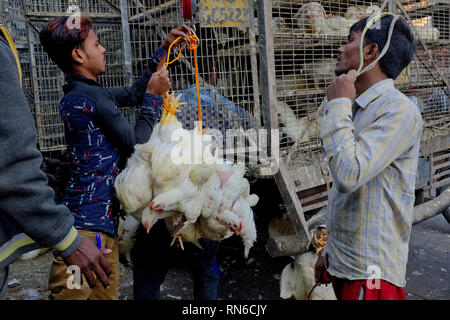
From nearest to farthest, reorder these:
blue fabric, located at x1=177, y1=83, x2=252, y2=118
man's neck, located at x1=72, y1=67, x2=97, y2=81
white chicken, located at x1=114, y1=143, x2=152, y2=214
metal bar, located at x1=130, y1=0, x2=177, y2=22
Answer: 1. white chicken, located at x1=114, y1=143, x2=152, y2=214
2. man's neck, located at x1=72, y1=67, x2=97, y2=81
3. blue fabric, located at x1=177, y1=83, x2=252, y2=118
4. metal bar, located at x1=130, y1=0, x2=177, y2=22

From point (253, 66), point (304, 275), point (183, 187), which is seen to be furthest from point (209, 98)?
point (304, 275)

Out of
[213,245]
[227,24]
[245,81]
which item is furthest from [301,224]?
[227,24]

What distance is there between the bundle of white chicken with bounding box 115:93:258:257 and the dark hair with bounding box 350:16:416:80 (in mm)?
831

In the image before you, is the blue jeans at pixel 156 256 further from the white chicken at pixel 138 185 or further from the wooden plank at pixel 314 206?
the wooden plank at pixel 314 206

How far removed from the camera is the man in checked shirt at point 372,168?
1430 mm

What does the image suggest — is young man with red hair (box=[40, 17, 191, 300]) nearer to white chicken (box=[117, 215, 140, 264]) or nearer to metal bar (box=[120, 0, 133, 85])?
white chicken (box=[117, 215, 140, 264])

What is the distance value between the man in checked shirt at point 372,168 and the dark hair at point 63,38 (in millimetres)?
1221

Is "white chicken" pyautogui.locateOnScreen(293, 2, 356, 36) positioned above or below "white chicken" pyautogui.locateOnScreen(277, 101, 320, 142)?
above

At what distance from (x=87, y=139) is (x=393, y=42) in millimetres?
1462

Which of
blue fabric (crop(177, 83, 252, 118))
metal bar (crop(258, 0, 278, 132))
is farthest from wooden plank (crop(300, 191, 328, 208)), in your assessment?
blue fabric (crop(177, 83, 252, 118))

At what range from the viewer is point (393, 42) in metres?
1.59

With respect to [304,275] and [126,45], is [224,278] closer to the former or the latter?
[304,275]

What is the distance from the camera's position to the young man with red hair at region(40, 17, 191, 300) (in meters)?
1.79

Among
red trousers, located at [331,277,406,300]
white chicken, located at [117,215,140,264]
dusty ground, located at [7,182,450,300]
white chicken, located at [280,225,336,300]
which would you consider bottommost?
dusty ground, located at [7,182,450,300]
